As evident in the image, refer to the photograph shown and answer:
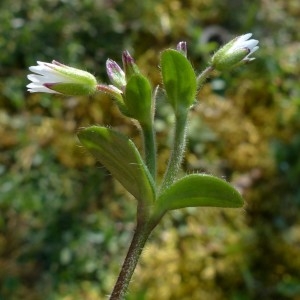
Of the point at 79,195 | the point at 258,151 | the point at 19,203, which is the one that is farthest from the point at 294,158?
the point at 19,203

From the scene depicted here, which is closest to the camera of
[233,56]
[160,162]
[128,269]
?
[128,269]

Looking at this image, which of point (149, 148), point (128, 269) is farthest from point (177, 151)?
point (128, 269)

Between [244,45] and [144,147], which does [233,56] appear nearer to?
[244,45]

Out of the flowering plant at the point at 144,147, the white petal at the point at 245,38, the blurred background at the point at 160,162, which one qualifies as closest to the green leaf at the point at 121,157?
the flowering plant at the point at 144,147

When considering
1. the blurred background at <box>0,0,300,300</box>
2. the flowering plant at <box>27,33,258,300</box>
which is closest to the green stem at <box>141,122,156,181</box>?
the flowering plant at <box>27,33,258,300</box>

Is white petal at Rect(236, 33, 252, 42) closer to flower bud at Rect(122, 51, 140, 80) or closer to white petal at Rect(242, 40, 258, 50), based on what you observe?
white petal at Rect(242, 40, 258, 50)

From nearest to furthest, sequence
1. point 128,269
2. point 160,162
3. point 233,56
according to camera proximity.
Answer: point 128,269
point 233,56
point 160,162

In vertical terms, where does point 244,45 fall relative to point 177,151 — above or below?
above
